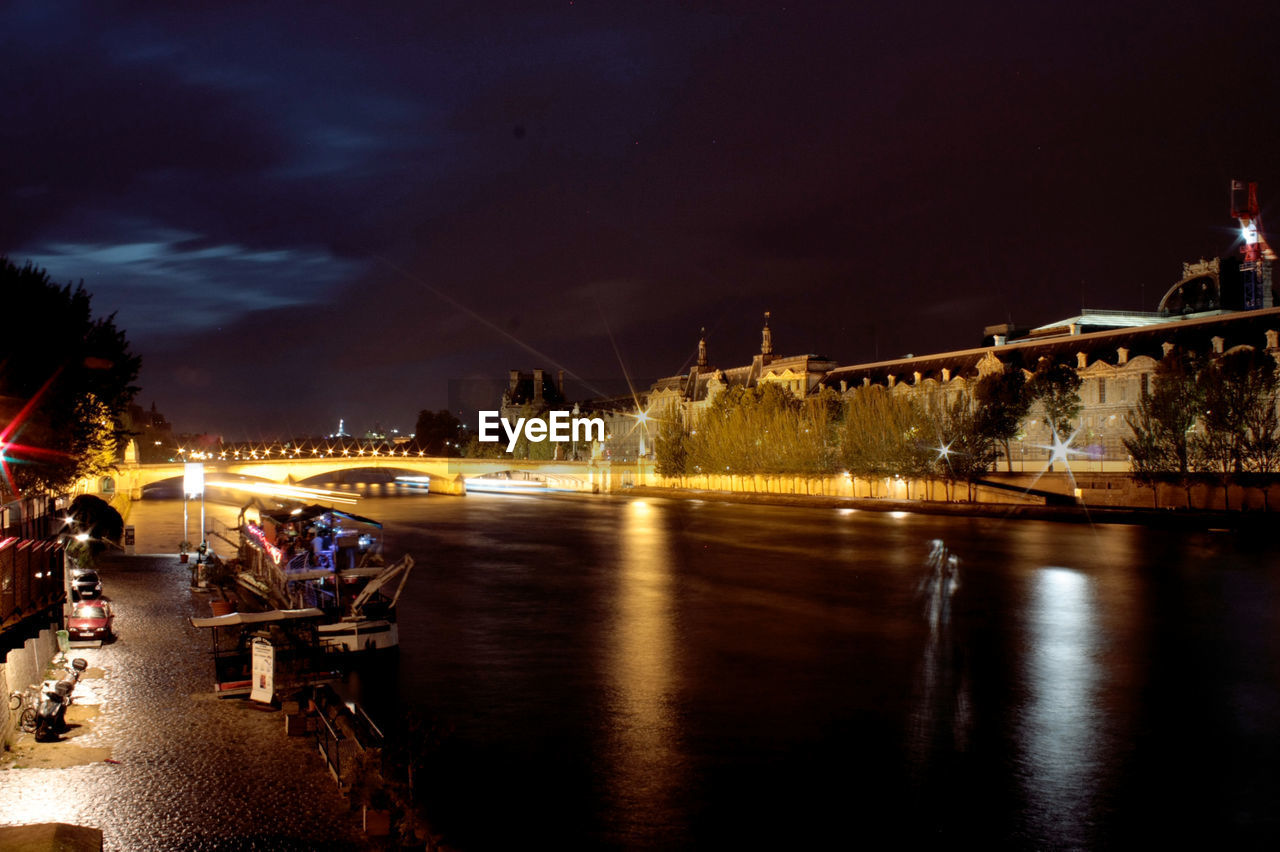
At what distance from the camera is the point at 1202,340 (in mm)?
70188

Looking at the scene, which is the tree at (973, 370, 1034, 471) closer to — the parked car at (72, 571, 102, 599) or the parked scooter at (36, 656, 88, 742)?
the parked car at (72, 571, 102, 599)

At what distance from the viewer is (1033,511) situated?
64.5 meters

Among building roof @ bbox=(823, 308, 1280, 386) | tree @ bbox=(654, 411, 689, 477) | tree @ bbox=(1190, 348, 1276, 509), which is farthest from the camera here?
tree @ bbox=(654, 411, 689, 477)

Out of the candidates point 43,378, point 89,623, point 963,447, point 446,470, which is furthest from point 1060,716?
point 446,470

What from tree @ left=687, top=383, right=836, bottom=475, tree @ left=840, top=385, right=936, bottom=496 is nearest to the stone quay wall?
tree @ left=840, top=385, right=936, bottom=496

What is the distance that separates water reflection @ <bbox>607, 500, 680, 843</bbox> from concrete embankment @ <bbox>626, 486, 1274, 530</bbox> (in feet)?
100

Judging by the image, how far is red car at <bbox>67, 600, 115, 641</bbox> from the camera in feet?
82.8

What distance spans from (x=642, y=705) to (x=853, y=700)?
14.6ft

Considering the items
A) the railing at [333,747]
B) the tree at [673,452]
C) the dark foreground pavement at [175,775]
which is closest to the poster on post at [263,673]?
the dark foreground pavement at [175,775]

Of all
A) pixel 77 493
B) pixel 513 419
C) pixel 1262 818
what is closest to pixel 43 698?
pixel 1262 818

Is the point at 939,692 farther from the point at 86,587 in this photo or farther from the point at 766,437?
the point at 766,437

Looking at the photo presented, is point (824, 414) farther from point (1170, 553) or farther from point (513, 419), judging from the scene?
point (513, 419)

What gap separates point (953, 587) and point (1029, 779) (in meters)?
22.4

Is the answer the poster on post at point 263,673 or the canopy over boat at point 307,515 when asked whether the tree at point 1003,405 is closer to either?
the canopy over boat at point 307,515
